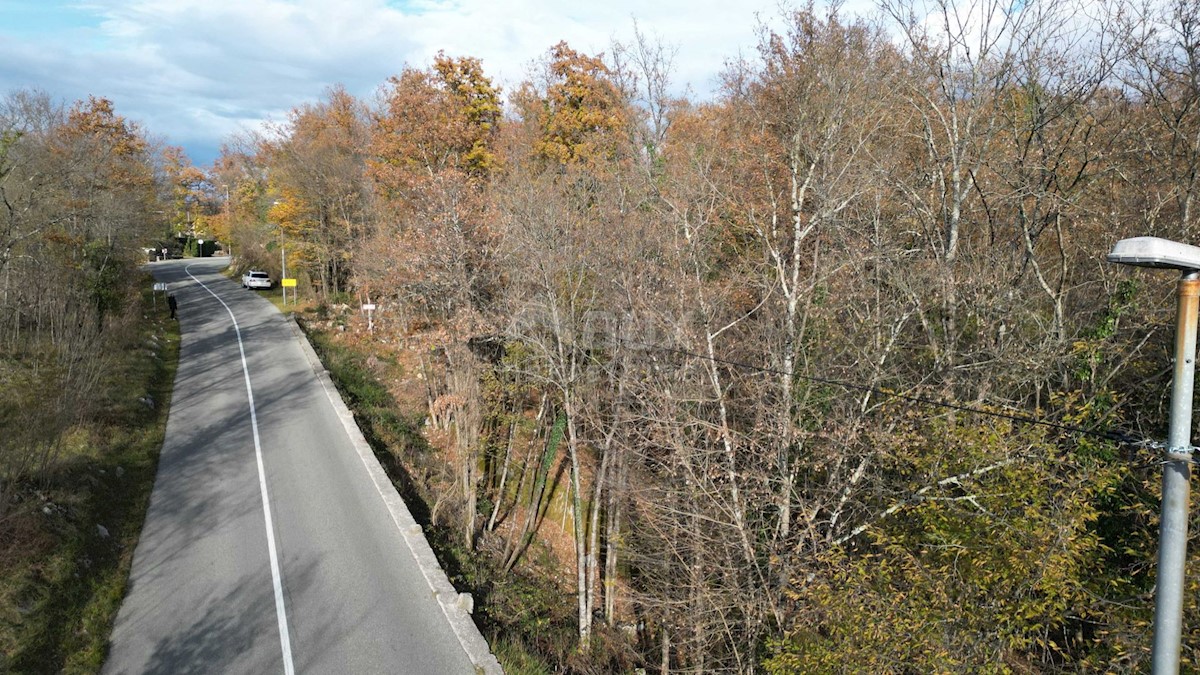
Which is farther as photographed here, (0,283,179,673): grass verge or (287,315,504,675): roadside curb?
(287,315,504,675): roadside curb

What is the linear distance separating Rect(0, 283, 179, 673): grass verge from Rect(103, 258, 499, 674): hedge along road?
0.31 metres

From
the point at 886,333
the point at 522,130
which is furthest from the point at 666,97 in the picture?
the point at 522,130

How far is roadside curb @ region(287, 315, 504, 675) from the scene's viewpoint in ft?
32.9

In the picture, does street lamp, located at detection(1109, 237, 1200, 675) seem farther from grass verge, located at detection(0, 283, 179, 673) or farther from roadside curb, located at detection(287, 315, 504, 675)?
grass verge, located at detection(0, 283, 179, 673)

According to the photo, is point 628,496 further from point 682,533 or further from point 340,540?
point 340,540

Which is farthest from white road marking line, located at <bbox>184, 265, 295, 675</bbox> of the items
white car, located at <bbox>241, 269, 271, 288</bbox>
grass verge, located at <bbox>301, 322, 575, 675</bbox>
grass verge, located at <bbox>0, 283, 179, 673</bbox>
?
white car, located at <bbox>241, 269, 271, 288</bbox>

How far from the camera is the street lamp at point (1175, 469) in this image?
308 centimetres

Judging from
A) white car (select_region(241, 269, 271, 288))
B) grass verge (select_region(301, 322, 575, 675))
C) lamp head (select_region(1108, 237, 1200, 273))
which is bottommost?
grass verge (select_region(301, 322, 575, 675))

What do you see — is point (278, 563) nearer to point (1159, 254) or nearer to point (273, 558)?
point (273, 558)

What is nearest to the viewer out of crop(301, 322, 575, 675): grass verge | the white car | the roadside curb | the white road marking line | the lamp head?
the lamp head

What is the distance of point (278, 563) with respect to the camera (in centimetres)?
1198

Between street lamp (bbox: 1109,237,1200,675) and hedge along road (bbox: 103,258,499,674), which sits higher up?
street lamp (bbox: 1109,237,1200,675)

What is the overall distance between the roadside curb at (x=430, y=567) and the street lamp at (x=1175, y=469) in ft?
27.6

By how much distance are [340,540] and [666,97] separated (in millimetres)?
10812
